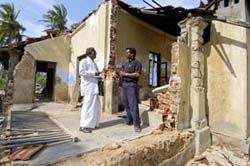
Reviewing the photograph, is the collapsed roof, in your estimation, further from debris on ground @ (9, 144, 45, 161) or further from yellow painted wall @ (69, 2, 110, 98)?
debris on ground @ (9, 144, 45, 161)

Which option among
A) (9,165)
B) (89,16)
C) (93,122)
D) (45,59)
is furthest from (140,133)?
(45,59)

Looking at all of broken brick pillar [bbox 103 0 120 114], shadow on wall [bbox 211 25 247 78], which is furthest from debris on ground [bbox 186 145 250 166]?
broken brick pillar [bbox 103 0 120 114]

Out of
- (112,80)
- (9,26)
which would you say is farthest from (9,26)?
(112,80)

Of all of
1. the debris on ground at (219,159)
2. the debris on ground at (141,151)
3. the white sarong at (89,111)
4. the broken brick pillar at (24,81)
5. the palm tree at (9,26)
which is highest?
the palm tree at (9,26)

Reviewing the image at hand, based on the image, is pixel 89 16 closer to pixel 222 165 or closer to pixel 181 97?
pixel 181 97

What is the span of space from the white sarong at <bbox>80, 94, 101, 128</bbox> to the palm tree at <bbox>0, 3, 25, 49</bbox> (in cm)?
2182

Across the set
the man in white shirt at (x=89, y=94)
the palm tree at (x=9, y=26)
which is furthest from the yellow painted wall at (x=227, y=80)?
the palm tree at (x=9, y=26)

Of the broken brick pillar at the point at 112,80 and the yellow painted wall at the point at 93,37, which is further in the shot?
the yellow painted wall at the point at 93,37

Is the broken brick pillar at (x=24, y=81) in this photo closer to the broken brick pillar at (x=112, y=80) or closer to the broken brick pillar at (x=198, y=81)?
the broken brick pillar at (x=112, y=80)

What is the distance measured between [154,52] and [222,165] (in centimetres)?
658

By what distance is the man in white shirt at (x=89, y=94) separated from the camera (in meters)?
5.72

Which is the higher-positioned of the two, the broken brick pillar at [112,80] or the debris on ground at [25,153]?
the broken brick pillar at [112,80]

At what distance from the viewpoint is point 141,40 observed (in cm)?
1055

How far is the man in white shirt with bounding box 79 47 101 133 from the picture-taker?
18.8 feet
